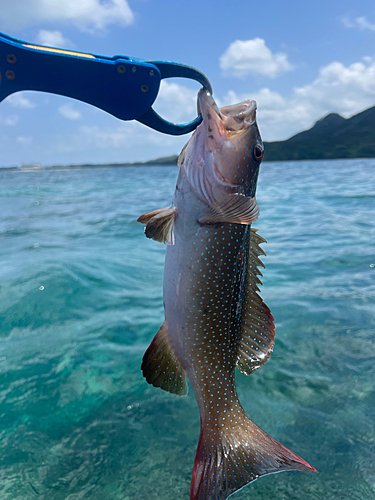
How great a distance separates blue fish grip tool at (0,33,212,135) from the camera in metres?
2.35

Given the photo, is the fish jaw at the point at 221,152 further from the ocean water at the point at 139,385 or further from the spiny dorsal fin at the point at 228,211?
the ocean water at the point at 139,385

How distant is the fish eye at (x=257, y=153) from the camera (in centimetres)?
223

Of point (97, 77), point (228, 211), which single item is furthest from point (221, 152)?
point (97, 77)

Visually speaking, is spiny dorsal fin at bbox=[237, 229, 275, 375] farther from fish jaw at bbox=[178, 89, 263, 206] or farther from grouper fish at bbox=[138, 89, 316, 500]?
fish jaw at bbox=[178, 89, 263, 206]

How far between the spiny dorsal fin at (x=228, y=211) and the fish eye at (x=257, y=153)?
10.4 inches

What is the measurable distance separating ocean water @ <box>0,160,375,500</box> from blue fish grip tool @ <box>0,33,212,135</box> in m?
2.84

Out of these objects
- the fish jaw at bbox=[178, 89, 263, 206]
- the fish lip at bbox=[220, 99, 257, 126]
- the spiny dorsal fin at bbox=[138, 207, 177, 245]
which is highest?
the fish lip at bbox=[220, 99, 257, 126]

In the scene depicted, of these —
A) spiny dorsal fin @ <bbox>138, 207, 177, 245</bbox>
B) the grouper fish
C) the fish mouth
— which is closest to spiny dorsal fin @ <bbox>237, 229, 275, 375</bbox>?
the grouper fish

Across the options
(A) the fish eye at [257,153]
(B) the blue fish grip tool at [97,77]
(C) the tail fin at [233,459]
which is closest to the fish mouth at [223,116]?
(A) the fish eye at [257,153]

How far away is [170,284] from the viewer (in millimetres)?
2262

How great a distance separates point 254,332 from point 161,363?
0.67 meters

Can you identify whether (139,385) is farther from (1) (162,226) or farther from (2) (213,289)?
(1) (162,226)

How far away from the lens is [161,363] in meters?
2.38

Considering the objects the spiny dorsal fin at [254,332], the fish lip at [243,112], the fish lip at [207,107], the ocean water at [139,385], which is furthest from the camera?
the ocean water at [139,385]
